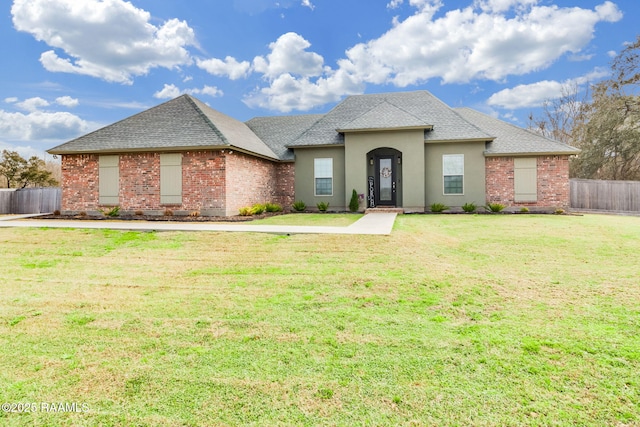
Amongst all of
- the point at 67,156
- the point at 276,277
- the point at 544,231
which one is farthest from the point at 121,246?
the point at 544,231

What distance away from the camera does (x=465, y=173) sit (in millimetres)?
16422

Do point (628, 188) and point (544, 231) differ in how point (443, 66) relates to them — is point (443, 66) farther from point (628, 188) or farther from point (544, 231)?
point (544, 231)

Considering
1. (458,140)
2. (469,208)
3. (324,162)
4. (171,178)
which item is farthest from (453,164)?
(171,178)

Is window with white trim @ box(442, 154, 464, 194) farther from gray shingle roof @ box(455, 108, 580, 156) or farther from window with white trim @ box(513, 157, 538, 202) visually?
window with white trim @ box(513, 157, 538, 202)

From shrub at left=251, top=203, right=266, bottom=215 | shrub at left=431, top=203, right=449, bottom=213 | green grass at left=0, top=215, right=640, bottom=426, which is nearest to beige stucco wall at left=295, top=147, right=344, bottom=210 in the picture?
shrub at left=251, top=203, right=266, bottom=215

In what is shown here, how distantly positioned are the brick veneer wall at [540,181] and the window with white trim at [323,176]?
24.4ft

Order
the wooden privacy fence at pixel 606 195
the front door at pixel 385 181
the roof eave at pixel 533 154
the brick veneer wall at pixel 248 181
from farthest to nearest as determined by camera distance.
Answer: the wooden privacy fence at pixel 606 195 < the front door at pixel 385 181 < the roof eave at pixel 533 154 < the brick veneer wall at pixel 248 181

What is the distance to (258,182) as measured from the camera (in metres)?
16.3

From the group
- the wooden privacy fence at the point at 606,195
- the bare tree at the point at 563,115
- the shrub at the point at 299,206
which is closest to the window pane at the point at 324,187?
the shrub at the point at 299,206

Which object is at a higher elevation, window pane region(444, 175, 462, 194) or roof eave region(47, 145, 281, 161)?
roof eave region(47, 145, 281, 161)

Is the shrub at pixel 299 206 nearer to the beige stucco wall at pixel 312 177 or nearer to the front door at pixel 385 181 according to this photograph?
the beige stucco wall at pixel 312 177

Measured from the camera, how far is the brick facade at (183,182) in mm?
13648

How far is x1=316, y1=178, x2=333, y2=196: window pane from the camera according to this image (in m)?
17.6

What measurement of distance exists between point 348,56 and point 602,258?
2010 cm
